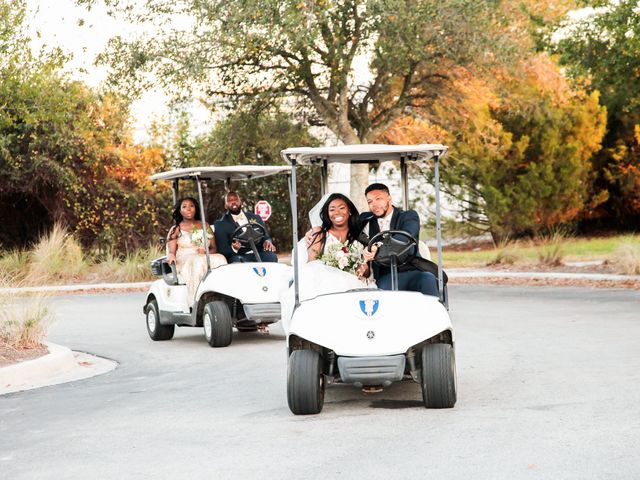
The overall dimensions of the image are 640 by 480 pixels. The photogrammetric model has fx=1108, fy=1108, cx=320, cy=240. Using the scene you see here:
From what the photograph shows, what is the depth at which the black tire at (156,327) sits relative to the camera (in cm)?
1338

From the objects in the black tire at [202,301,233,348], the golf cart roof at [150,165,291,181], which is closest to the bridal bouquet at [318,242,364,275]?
the black tire at [202,301,233,348]

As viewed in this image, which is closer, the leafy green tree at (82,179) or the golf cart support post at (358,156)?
the golf cart support post at (358,156)

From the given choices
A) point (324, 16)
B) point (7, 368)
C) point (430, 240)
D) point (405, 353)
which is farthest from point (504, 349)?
point (430, 240)

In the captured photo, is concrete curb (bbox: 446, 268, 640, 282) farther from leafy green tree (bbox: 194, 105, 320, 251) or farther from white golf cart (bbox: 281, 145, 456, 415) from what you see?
white golf cart (bbox: 281, 145, 456, 415)

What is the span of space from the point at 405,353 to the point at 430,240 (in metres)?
31.2

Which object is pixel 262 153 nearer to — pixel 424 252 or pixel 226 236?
pixel 226 236

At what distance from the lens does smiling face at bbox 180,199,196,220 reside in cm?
1367

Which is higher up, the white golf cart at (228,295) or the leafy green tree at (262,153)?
the leafy green tree at (262,153)

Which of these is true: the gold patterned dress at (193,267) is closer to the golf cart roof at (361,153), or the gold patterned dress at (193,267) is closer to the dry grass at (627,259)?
the golf cart roof at (361,153)

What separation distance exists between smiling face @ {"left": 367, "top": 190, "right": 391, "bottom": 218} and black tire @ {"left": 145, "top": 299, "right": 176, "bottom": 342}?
198 inches

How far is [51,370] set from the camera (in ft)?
34.4

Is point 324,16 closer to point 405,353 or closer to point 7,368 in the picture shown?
point 7,368

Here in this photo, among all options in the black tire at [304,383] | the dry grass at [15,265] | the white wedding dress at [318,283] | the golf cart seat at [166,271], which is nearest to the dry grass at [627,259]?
the golf cart seat at [166,271]

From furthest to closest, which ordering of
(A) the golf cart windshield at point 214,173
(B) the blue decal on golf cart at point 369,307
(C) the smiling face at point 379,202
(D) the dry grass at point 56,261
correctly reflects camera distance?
(D) the dry grass at point 56,261
(A) the golf cart windshield at point 214,173
(C) the smiling face at point 379,202
(B) the blue decal on golf cart at point 369,307
